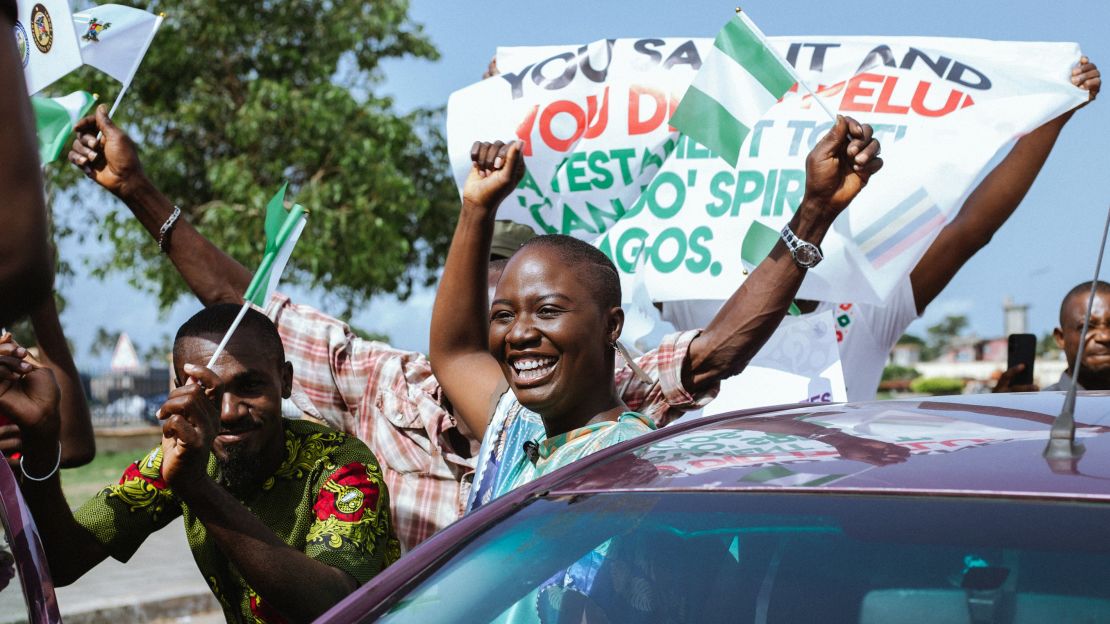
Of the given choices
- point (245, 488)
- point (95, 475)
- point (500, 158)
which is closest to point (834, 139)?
point (500, 158)

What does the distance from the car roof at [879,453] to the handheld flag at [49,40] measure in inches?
81.2

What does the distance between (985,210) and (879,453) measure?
8.21ft

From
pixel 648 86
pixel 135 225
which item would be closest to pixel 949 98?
pixel 648 86

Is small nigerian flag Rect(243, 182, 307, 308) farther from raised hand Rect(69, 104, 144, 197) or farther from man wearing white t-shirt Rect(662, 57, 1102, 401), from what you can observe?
man wearing white t-shirt Rect(662, 57, 1102, 401)

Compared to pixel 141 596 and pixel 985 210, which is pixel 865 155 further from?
pixel 141 596

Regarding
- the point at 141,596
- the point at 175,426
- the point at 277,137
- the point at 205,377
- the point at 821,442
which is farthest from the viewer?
the point at 277,137

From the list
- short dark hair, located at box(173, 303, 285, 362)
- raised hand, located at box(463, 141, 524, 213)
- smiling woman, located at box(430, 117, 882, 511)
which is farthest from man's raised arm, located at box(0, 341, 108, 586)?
raised hand, located at box(463, 141, 524, 213)

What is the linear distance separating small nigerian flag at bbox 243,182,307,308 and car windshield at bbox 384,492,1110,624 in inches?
58.7

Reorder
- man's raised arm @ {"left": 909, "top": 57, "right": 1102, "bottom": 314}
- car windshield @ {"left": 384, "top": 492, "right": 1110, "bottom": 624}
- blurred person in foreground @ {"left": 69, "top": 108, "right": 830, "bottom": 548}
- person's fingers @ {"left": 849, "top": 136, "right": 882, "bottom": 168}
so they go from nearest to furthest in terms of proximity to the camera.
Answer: car windshield @ {"left": 384, "top": 492, "right": 1110, "bottom": 624} < person's fingers @ {"left": 849, "top": 136, "right": 882, "bottom": 168} < blurred person in foreground @ {"left": 69, "top": 108, "right": 830, "bottom": 548} < man's raised arm @ {"left": 909, "top": 57, "right": 1102, "bottom": 314}

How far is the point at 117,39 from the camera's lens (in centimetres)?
392

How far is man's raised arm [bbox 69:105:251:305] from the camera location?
3627 mm

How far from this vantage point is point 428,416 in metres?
3.37

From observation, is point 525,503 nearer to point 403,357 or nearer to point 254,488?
point 254,488

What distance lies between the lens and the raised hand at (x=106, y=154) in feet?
11.9
